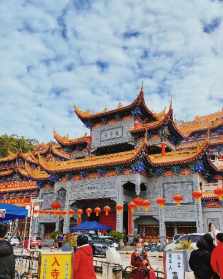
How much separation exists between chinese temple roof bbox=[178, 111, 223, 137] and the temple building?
14cm

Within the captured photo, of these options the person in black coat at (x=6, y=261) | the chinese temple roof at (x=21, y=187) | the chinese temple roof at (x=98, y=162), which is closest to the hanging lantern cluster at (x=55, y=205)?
the chinese temple roof at (x=98, y=162)

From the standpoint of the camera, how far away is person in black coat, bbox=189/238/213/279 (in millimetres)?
5109

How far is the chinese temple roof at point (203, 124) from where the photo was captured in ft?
98.6

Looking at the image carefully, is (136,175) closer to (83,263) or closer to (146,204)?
(146,204)

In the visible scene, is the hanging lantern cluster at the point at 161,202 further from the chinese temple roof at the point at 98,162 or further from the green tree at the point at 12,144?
the green tree at the point at 12,144

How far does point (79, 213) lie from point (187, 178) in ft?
27.5

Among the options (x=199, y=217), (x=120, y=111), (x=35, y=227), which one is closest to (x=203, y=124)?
(x=120, y=111)

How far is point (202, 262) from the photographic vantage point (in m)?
5.15

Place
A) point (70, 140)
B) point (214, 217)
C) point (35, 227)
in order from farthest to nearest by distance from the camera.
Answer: point (70, 140) < point (35, 227) < point (214, 217)

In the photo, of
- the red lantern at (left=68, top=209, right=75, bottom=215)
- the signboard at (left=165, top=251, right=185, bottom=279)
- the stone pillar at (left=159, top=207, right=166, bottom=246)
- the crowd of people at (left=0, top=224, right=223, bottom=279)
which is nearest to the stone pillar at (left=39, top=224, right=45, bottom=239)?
the red lantern at (left=68, top=209, right=75, bottom=215)

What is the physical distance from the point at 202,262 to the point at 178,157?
54.6 ft

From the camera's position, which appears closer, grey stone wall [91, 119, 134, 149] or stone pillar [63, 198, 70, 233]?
stone pillar [63, 198, 70, 233]

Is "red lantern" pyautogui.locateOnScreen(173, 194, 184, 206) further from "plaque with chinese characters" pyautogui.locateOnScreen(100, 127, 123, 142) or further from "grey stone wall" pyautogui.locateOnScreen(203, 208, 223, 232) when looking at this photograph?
"plaque with chinese characters" pyautogui.locateOnScreen(100, 127, 123, 142)

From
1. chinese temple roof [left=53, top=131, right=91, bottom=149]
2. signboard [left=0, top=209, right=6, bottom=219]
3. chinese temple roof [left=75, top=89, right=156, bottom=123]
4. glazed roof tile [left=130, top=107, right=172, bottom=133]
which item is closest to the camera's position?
signboard [left=0, top=209, right=6, bottom=219]
